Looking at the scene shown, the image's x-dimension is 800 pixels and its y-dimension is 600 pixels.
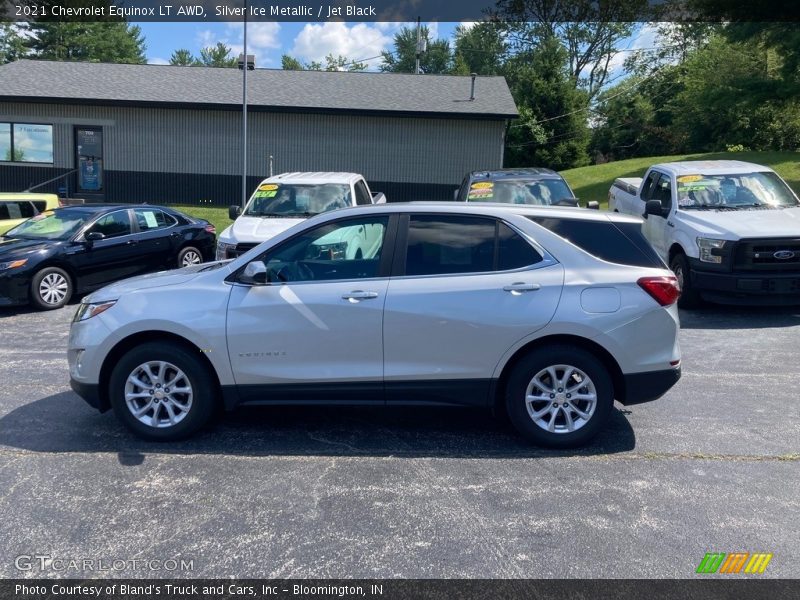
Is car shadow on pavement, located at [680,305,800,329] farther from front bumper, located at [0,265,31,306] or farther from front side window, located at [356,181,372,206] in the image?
front bumper, located at [0,265,31,306]

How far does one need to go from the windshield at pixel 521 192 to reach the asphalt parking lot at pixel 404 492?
5.87 meters

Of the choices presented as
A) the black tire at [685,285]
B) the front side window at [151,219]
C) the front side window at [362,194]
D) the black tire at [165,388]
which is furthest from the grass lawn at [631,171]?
the black tire at [165,388]

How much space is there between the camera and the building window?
24969 millimetres

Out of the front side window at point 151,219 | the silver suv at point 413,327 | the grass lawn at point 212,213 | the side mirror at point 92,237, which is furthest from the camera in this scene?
the grass lawn at point 212,213

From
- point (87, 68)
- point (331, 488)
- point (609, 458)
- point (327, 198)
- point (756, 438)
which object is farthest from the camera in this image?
point (87, 68)

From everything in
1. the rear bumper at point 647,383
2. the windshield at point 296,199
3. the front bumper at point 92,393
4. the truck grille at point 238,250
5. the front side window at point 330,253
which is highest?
the windshield at point 296,199

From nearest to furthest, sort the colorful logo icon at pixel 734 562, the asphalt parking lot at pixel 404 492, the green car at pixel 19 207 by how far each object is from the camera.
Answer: the colorful logo icon at pixel 734 562 < the asphalt parking lot at pixel 404 492 < the green car at pixel 19 207

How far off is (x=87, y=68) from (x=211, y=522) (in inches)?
1050

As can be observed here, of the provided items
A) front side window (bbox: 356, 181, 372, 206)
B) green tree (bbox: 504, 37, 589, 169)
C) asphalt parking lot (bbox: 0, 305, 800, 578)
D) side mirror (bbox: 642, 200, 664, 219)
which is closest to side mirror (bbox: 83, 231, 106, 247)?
front side window (bbox: 356, 181, 372, 206)

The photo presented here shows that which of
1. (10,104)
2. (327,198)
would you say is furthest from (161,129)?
(327,198)

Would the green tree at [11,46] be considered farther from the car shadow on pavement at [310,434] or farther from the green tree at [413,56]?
the car shadow on pavement at [310,434]

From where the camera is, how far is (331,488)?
16.0 feet

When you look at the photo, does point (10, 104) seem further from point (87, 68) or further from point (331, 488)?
point (331, 488)

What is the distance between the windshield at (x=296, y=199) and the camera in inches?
471
